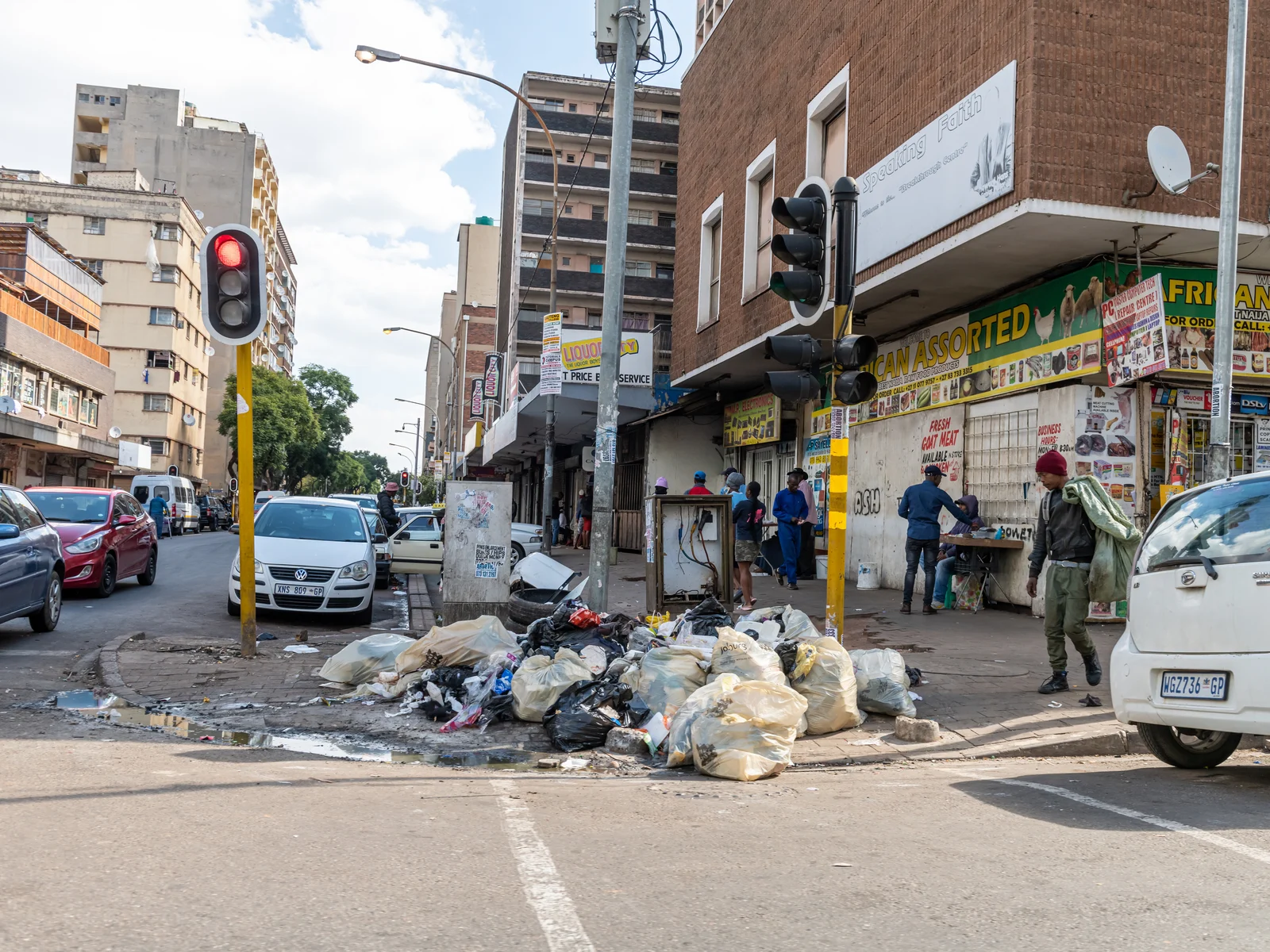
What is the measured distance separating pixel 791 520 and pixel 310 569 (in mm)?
6712

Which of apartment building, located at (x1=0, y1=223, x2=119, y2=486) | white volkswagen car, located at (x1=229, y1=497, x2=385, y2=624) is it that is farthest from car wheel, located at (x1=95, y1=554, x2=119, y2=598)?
apartment building, located at (x1=0, y1=223, x2=119, y2=486)

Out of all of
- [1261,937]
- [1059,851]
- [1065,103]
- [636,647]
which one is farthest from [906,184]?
[1261,937]

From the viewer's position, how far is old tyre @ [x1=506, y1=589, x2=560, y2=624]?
11281mm

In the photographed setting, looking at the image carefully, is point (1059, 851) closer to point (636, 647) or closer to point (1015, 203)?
point (636, 647)

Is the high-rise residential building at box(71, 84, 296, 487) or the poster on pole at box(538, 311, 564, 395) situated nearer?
the poster on pole at box(538, 311, 564, 395)

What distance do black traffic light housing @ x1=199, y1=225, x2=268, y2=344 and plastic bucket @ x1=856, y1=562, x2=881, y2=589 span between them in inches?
395

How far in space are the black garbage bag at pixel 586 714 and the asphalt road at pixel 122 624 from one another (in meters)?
3.81

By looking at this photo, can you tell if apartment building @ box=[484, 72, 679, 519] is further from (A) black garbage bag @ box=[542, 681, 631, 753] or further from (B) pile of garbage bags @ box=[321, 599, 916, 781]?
(A) black garbage bag @ box=[542, 681, 631, 753]

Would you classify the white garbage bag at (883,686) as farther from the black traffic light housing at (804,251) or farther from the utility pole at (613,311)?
the utility pole at (613,311)

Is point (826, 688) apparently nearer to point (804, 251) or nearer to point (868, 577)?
point (804, 251)

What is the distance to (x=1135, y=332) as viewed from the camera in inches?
424

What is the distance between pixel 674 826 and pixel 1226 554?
3.30 m

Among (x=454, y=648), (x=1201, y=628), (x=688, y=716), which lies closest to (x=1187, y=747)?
(x=1201, y=628)

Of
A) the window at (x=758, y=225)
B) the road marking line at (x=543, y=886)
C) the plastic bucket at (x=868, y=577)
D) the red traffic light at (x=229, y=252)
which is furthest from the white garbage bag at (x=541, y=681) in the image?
the window at (x=758, y=225)
